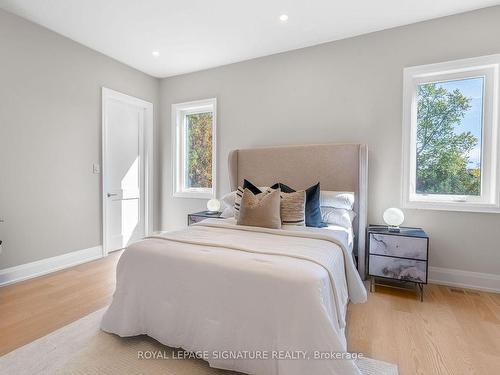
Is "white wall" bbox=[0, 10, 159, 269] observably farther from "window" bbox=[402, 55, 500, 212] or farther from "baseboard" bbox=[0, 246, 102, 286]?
"window" bbox=[402, 55, 500, 212]

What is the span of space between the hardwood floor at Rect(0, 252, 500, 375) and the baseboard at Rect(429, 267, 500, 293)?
3.4 inches

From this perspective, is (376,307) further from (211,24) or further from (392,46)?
(211,24)

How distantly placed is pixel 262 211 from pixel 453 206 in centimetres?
203

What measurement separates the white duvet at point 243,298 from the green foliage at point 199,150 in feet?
7.63

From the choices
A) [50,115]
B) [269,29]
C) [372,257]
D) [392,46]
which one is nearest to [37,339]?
[50,115]

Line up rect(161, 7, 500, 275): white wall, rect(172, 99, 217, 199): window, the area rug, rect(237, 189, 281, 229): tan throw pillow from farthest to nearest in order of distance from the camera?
rect(172, 99, 217, 199): window, rect(161, 7, 500, 275): white wall, rect(237, 189, 281, 229): tan throw pillow, the area rug

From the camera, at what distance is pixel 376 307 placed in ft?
7.68

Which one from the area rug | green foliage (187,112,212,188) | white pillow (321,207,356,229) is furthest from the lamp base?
green foliage (187,112,212,188)

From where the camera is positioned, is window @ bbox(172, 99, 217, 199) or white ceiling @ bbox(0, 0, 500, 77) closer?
white ceiling @ bbox(0, 0, 500, 77)

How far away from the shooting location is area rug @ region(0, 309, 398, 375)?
154cm

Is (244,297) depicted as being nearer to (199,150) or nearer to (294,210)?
(294,210)

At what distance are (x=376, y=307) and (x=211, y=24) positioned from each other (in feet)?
10.7

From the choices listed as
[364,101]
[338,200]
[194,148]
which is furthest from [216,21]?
[338,200]

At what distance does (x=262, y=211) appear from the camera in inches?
92.7
